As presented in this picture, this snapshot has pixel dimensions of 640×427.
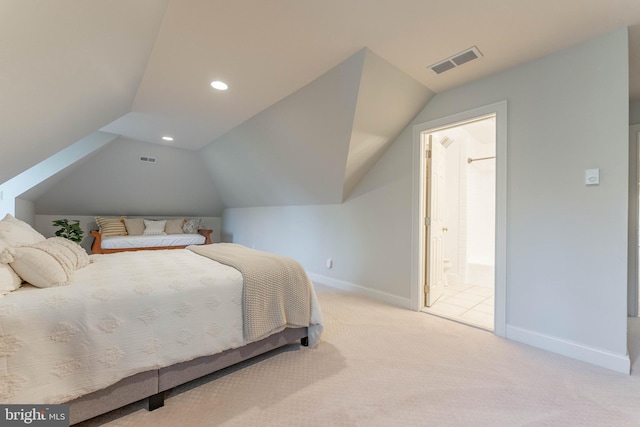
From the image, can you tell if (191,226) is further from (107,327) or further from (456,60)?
(456,60)

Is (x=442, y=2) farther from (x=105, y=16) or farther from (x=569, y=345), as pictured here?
(x=569, y=345)

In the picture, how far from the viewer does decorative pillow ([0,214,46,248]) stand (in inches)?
65.6

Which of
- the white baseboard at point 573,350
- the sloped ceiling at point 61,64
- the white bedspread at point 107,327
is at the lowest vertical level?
the white baseboard at point 573,350

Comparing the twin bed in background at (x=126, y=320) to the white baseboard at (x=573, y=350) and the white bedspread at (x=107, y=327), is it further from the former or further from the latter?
the white baseboard at (x=573, y=350)

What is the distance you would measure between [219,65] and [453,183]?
12.6 feet

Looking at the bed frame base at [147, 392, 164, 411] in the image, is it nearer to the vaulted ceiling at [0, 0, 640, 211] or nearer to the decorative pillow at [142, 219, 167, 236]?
the vaulted ceiling at [0, 0, 640, 211]

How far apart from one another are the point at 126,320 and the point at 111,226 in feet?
16.5

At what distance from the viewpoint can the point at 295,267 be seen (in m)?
2.07

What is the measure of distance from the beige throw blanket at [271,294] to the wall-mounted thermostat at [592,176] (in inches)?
87.4

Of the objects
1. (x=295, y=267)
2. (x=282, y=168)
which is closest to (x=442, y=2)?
(x=295, y=267)

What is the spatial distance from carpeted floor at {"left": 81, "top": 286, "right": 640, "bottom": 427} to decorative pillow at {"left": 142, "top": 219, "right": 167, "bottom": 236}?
482 centimetres

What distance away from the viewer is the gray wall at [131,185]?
179 inches

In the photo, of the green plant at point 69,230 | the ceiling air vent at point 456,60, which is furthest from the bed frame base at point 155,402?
the green plant at point 69,230

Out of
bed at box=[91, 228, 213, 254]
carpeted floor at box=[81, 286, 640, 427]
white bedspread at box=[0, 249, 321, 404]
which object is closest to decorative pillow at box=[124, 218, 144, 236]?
bed at box=[91, 228, 213, 254]
